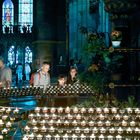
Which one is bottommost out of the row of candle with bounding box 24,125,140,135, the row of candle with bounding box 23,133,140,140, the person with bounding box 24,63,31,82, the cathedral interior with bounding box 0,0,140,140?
the row of candle with bounding box 23,133,140,140

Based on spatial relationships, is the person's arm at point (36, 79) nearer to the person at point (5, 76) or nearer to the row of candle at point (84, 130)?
the person at point (5, 76)

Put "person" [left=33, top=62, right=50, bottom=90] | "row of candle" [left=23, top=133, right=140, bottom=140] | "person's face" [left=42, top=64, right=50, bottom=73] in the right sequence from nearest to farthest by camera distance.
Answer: "row of candle" [left=23, top=133, right=140, bottom=140], "person's face" [left=42, top=64, right=50, bottom=73], "person" [left=33, top=62, right=50, bottom=90]

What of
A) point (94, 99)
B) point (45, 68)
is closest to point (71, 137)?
point (94, 99)

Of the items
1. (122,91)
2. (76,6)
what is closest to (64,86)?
(122,91)

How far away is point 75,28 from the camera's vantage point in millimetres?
34594

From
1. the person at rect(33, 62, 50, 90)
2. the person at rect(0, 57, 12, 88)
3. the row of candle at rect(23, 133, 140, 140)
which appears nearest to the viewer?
the row of candle at rect(23, 133, 140, 140)

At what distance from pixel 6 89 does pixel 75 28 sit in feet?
79.4

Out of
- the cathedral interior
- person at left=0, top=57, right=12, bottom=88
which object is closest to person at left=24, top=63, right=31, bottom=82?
the cathedral interior

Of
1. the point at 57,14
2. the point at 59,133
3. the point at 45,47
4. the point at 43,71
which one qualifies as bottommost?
the point at 59,133

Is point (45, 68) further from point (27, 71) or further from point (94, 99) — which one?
point (27, 71)

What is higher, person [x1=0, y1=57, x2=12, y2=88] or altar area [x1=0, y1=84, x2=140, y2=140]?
person [x1=0, y1=57, x2=12, y2=88]

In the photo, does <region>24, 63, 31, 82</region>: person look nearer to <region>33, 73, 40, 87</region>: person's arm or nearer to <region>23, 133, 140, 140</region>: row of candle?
<region>33, 73, 40, 87</region>: person's arm

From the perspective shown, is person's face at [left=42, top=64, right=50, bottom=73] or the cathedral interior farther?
person's face at [left=42, top=64, right=50, bottom=73]

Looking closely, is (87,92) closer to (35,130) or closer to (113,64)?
(113,64)
